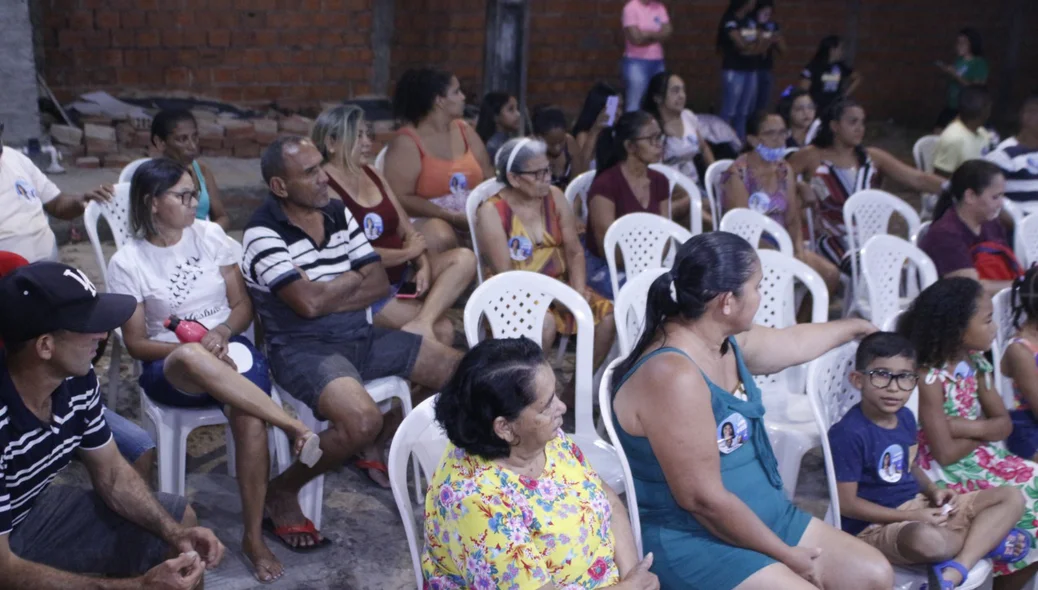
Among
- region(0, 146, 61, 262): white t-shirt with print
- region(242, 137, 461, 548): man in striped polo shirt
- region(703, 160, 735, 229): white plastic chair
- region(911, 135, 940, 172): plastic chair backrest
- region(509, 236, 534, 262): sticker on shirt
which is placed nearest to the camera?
region(242, 137, 461, 548): man in striped polo shirt

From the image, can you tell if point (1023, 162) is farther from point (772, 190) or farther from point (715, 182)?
point (715, 182)

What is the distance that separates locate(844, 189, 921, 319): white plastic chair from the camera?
5.06 m

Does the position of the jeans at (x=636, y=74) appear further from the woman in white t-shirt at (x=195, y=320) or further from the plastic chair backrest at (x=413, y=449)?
the plastic chair backrest at (x=413, y=449)

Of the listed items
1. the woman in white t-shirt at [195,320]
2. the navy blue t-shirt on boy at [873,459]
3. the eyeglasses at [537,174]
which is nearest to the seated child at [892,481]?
the navy blue t-shirt on boy at [873,459]

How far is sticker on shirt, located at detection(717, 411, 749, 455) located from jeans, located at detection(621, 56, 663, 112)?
515 cm

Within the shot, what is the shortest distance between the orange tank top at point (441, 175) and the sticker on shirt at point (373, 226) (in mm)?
741

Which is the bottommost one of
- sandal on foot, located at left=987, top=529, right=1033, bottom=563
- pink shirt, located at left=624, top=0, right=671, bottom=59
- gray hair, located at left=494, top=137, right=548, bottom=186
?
sandal on foot, located at left=987, top=529, right=1033, bottom=563

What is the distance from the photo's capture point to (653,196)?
16.0ft

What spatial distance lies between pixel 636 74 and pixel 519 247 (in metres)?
3.58

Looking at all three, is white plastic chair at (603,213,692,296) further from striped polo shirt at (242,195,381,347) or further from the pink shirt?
the pink shirt

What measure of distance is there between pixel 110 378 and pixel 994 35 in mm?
9836

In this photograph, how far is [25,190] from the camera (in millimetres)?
4027

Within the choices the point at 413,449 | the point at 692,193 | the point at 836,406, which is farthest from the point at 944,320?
the point at 692,193

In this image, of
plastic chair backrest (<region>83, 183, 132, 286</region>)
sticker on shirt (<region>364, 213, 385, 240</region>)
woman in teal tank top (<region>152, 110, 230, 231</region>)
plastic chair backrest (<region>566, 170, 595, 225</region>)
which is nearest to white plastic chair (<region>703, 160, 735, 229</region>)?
plastic chair backrest (<region>566, 170, 595, 225</region>)
